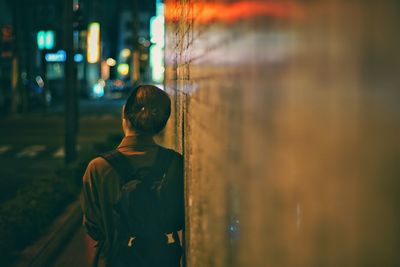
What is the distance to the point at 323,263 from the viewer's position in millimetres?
1299

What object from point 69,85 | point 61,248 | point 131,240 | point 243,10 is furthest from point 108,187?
point 69,85

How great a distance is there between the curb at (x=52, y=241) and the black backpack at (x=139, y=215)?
12.7 ft

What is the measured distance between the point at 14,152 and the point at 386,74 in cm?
1964

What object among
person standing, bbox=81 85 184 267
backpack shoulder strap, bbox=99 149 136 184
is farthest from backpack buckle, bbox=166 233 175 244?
backpack shoulder strap, bbox=99 149 136 184

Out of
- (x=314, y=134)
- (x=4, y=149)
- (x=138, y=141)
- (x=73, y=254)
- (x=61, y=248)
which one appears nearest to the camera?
(x=314, y=134)

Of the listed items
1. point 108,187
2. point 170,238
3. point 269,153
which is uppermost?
point 269,153

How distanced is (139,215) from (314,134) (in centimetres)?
195

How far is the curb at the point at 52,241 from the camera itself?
23.7ft

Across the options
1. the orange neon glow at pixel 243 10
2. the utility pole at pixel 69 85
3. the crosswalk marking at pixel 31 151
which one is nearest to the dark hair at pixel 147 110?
the orange neon glow at pixel 243 10

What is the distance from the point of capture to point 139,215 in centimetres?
320

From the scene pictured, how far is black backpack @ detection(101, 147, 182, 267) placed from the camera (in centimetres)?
318

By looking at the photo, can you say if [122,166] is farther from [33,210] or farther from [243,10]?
A: [33,210]

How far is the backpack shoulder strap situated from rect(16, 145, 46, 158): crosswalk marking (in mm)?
16221

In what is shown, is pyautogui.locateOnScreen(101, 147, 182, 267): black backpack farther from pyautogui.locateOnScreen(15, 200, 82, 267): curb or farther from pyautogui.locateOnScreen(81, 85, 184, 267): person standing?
pyautogui.locateOnScreen(15, 200, 82, 267): curb
